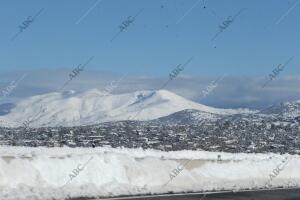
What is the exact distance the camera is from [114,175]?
25.5 metres

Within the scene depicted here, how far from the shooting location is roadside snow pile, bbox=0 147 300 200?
2230 centimetres

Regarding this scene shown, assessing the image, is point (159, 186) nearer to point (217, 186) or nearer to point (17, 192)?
point (217, 186)

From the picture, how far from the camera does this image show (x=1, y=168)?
22.0 meters

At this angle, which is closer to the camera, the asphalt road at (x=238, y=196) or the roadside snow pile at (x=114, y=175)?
the roadside snow pile at (x=114, y=175)

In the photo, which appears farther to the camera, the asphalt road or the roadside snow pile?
the asphalt road

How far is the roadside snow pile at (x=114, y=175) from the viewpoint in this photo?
73.2 feet

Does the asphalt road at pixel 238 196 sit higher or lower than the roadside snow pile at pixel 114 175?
lower

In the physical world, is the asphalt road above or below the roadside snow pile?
below

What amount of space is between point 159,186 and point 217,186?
3111mm

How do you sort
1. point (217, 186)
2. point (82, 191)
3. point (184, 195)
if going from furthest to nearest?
point (217, 186) → point (184, 195) → point (82, 191)

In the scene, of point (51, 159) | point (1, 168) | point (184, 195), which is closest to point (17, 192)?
point (1, 168)

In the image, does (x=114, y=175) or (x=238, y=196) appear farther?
(x=114, y=175)

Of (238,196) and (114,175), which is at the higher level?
(114,175)

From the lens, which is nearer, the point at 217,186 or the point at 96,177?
the point at 96,177
